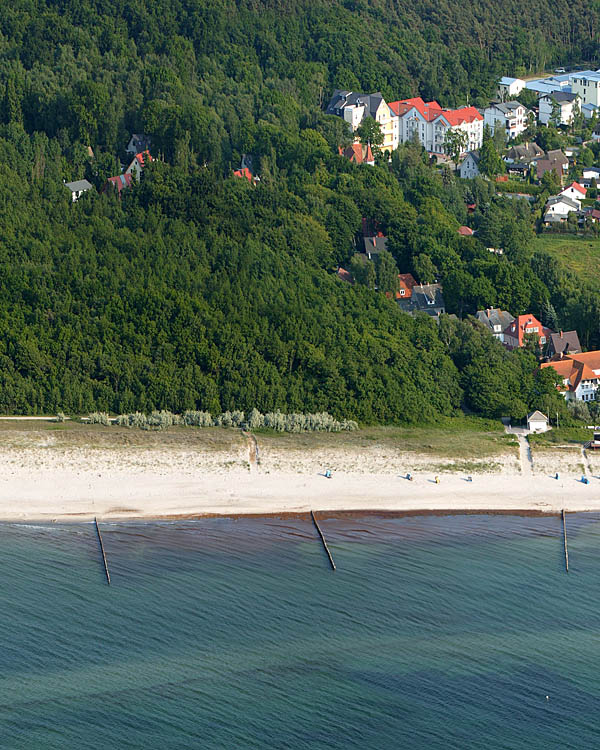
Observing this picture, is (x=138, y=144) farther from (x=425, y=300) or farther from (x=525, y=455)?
(x=525, y=455)

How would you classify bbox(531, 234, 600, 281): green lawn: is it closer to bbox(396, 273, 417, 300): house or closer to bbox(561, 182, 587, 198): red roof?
bbox(561, 182, 587, 198): red roof

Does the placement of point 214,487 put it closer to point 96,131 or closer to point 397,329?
point 397,329

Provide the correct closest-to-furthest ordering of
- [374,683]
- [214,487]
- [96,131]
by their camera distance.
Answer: [374,683], [214,487], [96,131]

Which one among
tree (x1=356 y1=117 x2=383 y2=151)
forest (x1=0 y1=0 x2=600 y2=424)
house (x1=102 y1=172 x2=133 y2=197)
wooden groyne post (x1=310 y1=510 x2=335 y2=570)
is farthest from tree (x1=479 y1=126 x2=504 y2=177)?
wooden groyne post (x1=310 y1=510 x2=335 y2=570)

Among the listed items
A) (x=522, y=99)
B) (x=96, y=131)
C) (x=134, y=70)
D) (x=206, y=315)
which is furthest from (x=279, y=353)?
(x=522, y=99)

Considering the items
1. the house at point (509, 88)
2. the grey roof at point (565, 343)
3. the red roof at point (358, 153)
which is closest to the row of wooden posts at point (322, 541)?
the grey roof at point (565, 343)

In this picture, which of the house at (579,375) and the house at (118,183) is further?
the house at (118,183)

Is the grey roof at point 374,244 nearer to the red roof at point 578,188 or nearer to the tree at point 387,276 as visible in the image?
the tree at point 387,276

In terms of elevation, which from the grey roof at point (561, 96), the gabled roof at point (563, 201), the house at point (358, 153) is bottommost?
the gabled roof at point (563, 201)
